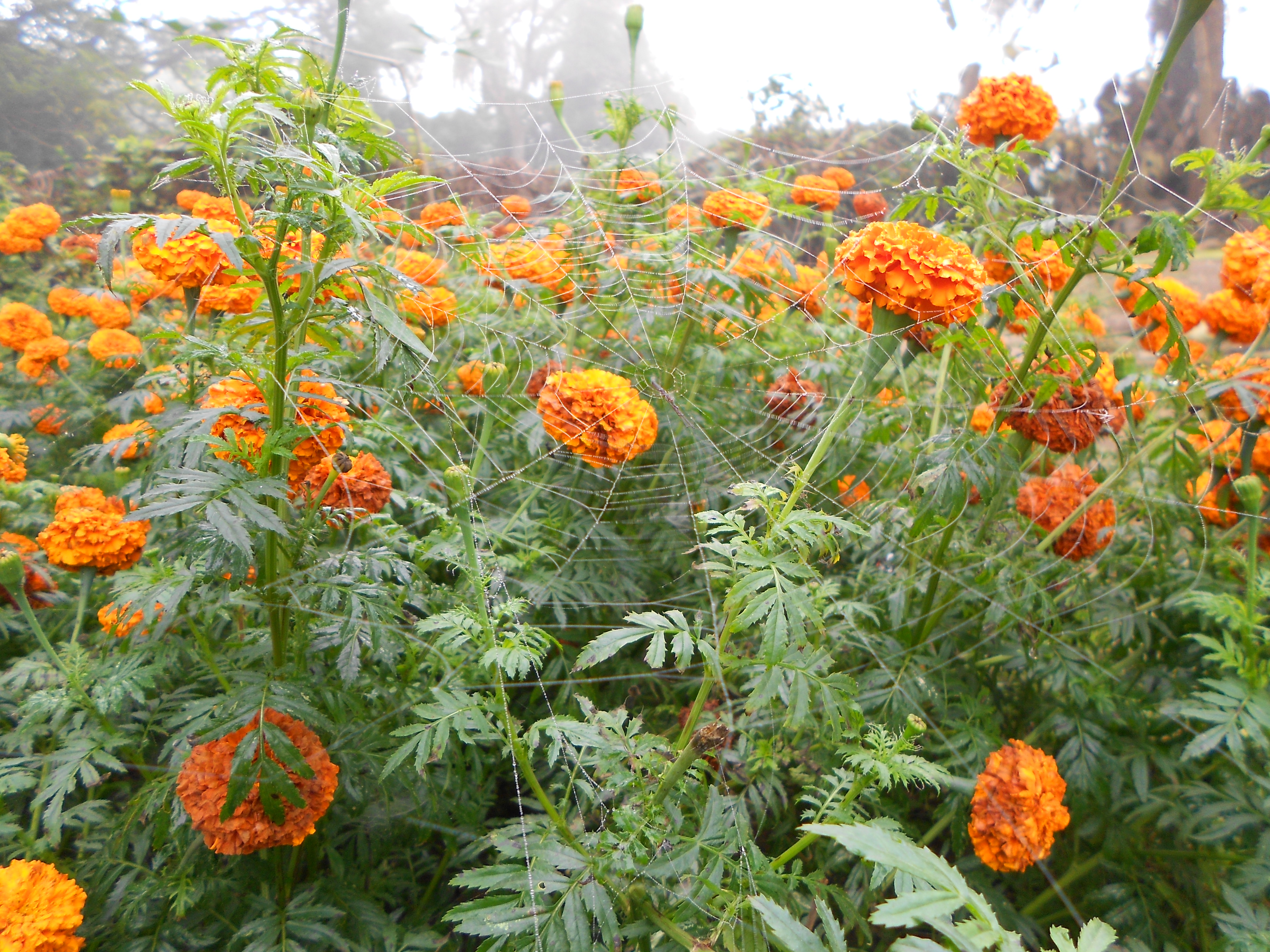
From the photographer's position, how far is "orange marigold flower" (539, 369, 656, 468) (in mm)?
1045

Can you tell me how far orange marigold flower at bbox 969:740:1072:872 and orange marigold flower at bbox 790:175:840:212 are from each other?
4.64 ft

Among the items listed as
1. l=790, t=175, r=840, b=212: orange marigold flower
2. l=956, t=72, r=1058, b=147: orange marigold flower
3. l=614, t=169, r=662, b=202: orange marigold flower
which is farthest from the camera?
l=790, t=175, r=840, b=212: orange marigold flower

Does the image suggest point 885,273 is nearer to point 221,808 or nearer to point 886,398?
point 886,398

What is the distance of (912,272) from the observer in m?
0.85

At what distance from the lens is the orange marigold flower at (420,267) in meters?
1.46

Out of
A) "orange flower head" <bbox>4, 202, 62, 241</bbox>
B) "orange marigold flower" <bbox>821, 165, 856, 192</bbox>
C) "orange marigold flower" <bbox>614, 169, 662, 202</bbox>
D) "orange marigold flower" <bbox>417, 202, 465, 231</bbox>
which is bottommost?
"orange flower head" <bbox>4, 202, 62, 241</bbox>

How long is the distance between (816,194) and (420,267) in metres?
1.12

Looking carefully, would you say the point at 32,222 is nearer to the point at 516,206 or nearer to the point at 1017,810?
the point at 516,206

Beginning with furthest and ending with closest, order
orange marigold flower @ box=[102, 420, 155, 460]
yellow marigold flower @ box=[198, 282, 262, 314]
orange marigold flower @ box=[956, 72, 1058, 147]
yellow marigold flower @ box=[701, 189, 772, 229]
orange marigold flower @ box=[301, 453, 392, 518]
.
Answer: yellow marigold flower @ box=[701, 189, 772, 229] < orange marigold flower @ box=[956, 72, 1058, 147] < yellow marigold flower @ box=[198, 282, 262, 314] < orange marigold flower @ box=[301, 453, 392, 518] < orange marigold flower @ box=[102, 420, 155, 460]

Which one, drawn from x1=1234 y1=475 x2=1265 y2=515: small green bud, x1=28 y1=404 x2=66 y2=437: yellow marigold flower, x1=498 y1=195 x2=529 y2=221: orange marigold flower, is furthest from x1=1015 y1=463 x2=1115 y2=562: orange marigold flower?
x1=28 y1=404 x2=66 y2=437: yellow marigold flower

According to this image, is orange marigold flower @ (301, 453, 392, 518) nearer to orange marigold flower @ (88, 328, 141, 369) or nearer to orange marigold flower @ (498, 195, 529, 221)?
orange marigold flower @ (88, 328, 141, 369)

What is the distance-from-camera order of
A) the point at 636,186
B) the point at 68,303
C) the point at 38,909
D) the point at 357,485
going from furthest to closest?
the point at 68,303 < the point at 636,186 < the point at 357,485 < the point at 38,909

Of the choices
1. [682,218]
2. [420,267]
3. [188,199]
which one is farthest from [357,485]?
[682,218]

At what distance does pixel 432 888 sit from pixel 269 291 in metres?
0.97
